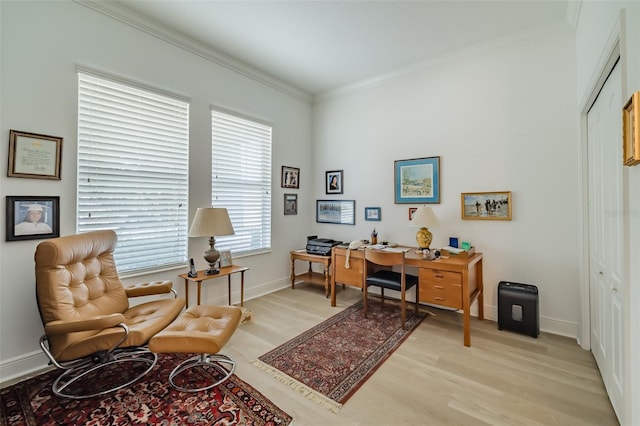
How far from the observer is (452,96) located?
3.36m

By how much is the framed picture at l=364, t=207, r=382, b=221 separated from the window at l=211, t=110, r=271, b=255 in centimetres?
146

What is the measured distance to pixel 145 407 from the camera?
5.80ft

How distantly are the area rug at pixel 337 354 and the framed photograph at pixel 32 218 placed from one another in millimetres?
2030

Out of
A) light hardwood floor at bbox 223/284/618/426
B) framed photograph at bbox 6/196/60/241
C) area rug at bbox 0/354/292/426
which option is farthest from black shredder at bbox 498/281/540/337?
framed photograph at bbox 6/196/60/241

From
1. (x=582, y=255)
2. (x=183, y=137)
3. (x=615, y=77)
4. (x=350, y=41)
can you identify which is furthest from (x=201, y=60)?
(x=582, y=255)

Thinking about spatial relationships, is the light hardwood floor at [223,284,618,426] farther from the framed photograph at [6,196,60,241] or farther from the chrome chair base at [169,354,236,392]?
the framed photograph at [6,196,60,241]

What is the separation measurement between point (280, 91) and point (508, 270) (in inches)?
153

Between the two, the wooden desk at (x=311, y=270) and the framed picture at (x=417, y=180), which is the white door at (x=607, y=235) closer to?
the framed picture at (x=417, y=180)

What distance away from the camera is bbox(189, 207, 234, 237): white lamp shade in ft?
9.29

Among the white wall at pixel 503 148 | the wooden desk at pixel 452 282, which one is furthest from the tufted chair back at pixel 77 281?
the white wall at pixel 503 148

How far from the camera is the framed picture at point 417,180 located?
347 centimetres

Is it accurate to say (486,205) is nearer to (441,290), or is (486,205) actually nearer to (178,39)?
(441,290)

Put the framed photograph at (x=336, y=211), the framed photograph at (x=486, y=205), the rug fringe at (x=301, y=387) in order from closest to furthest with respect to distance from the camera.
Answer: the rug fringe at (x=301, y=387) → the framed photograph at (x=486, y=205) → the framed photograph at (x=336, y=211)

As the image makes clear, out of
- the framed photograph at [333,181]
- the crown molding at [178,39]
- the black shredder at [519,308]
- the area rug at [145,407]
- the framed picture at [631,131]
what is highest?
the crown molding at [178,39]
